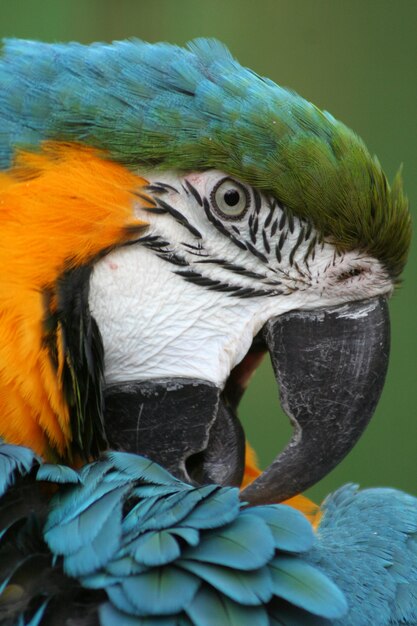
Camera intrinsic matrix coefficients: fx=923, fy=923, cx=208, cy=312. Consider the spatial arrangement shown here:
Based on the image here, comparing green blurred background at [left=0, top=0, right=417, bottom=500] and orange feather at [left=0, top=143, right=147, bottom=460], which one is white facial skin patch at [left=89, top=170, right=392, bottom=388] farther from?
green blurred background at [left=0, top=0, right=417, bottom=500]

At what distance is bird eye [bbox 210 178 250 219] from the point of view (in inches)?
53.5

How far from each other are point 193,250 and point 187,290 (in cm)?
6

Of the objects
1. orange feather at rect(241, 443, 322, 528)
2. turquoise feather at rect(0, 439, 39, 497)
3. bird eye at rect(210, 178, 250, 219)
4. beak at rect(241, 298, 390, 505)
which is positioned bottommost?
turquoise feather at rect(0, 439, 39, 497)

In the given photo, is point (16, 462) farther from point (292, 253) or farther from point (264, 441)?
point (264, 441)

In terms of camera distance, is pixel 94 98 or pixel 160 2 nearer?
pixel 94 98

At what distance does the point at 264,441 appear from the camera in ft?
9.27

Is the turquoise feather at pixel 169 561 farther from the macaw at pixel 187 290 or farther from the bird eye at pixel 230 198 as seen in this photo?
the bird eye at pixel 230 198

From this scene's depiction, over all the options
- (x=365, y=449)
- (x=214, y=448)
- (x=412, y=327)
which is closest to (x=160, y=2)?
(x=412, y=327)

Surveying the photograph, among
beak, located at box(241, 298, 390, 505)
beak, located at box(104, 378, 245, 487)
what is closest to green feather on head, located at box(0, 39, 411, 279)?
beak, located at box(241, 298, 390, 505)

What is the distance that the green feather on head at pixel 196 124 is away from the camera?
129 centimetres

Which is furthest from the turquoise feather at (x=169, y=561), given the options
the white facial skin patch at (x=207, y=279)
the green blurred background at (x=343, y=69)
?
the green blurred background at (x=343, y=69)

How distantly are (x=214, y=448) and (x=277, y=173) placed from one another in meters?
0.42

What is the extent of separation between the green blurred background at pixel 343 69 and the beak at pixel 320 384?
139 cm

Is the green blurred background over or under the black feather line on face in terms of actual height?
over
